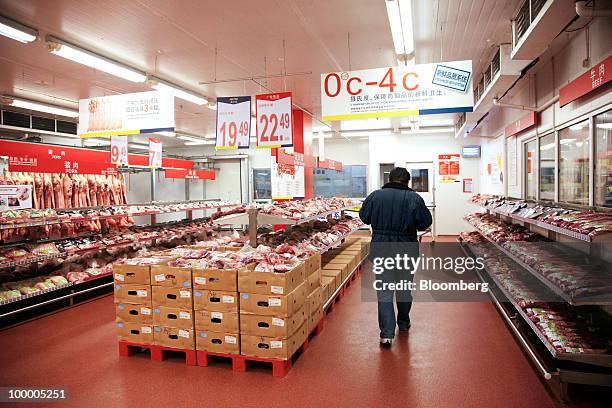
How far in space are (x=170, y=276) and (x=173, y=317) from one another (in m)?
0.45

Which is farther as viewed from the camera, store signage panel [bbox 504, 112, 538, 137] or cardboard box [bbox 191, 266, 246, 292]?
store signage panel [bbox 504, 112, 538, 137]

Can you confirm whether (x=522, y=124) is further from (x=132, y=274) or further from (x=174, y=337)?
(x=132, y=274)

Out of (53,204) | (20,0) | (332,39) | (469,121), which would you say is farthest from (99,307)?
(469,121)

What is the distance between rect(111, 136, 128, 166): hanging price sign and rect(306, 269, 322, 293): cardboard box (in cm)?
660

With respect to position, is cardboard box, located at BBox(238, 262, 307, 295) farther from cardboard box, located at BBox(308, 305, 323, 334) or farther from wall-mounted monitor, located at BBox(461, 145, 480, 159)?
wall-mounted monitor, located at BBox(461, 145, 480, 159)

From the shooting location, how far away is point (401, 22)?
5.06m

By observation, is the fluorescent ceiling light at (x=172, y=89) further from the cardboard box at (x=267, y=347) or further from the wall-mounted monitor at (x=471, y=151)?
the wall-mounted monitor at (x=471, y=151)

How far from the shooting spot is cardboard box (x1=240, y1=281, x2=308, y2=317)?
13.0 feet

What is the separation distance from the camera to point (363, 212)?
4.96m

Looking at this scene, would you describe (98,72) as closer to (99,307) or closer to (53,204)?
(53,204)

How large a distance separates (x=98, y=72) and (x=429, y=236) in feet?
37.8

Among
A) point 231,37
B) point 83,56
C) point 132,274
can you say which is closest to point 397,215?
point 132,274

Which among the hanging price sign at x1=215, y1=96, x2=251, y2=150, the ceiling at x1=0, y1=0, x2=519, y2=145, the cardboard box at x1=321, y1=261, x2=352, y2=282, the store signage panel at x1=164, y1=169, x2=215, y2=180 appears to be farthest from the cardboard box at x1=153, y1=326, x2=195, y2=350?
the store signage panel at x1=164, y1=169, x2=215, y2=180

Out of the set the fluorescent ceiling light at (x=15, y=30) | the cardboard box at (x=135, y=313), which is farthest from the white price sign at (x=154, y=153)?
the cardboard box at (x=135, y=313)
